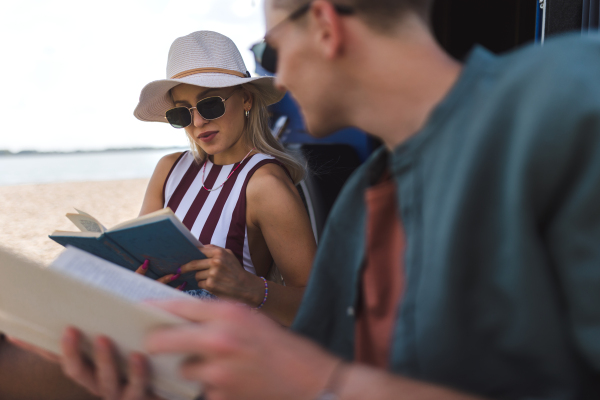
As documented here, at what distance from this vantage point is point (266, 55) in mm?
882

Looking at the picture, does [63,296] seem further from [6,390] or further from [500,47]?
[500,47]

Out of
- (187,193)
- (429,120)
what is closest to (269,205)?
(187,193)

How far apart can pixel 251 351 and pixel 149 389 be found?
9.4 inches

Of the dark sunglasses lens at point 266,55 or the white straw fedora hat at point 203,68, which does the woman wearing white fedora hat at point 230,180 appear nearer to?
the white straw fedora hat at point 203,68

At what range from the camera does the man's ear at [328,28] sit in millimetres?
655

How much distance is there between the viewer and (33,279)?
21.7 inches

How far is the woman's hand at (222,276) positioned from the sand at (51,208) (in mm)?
3925

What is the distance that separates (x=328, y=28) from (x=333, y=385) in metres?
0.52

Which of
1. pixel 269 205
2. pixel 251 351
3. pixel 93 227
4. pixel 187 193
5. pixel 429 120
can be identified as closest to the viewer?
pixel 251 351

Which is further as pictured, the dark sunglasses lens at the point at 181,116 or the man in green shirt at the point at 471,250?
the dark sunglasses lens at the point at 181,116

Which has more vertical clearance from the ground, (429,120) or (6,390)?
(429,120)

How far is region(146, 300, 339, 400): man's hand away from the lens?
1.55 ft

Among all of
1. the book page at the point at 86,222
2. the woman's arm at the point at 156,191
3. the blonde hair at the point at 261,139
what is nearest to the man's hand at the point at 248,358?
the book page at the point at 86,222

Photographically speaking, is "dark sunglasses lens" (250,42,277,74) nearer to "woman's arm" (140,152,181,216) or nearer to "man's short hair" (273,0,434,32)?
"man's short hair" (273,0,434,32)
